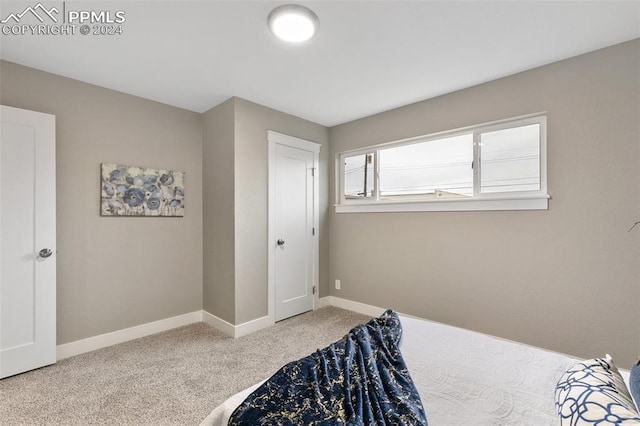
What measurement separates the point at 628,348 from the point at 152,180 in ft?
14.5

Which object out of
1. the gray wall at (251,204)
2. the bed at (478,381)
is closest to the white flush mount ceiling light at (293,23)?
the gray wall at (251,204)

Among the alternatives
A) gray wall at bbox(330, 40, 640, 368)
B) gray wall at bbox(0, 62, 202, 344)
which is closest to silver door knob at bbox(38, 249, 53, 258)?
gray wall at bbox(0, 62, 202, 344)

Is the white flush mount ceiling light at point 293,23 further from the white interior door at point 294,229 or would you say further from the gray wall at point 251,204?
the white interior door at point 294,229

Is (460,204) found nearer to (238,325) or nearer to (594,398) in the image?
(594,398)

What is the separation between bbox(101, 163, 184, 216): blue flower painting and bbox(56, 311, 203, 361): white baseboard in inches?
A: 47.2

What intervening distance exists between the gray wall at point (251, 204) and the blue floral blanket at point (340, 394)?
2078mm

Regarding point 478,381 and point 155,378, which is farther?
point 155,378

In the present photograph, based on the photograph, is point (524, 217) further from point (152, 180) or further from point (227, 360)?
point (152, 180)

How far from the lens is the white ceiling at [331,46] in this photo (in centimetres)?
183

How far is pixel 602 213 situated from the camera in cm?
224

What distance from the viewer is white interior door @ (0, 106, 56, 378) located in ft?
7.49

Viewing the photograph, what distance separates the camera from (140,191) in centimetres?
313

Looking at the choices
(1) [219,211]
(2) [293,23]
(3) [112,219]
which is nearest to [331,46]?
(2) [293,23]

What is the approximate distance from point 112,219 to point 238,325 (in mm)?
1683
